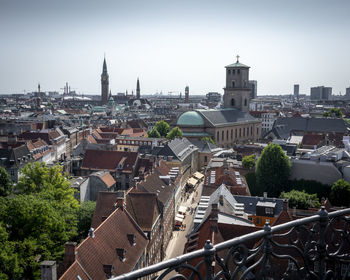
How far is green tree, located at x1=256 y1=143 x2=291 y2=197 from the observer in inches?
1592

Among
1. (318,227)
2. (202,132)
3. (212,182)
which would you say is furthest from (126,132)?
(318,227)

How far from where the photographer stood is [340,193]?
117ft

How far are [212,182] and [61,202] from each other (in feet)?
45.2

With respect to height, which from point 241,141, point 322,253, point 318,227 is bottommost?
point 241,141

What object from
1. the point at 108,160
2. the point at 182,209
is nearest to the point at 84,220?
the point at 182,209

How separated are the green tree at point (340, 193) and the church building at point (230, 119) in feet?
132

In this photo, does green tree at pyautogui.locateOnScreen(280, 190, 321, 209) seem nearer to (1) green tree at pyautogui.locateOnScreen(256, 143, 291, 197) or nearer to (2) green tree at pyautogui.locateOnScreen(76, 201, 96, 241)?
(1) green tree at pyautogui.locateOnScreen(256, 143, 291, 197)

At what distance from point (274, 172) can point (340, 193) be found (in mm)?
7170

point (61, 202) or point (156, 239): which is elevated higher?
point (61, 202)

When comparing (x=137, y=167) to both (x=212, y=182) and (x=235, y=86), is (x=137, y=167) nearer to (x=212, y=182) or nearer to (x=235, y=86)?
(x=212, y=182)

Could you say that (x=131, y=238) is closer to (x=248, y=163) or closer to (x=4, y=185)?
(x=4, y=185)

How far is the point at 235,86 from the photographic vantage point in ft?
298

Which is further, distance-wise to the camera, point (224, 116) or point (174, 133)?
point (224, 116)

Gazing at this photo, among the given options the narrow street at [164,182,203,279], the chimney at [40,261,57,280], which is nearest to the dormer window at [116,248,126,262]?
the chimney at [40,261,57,280]
